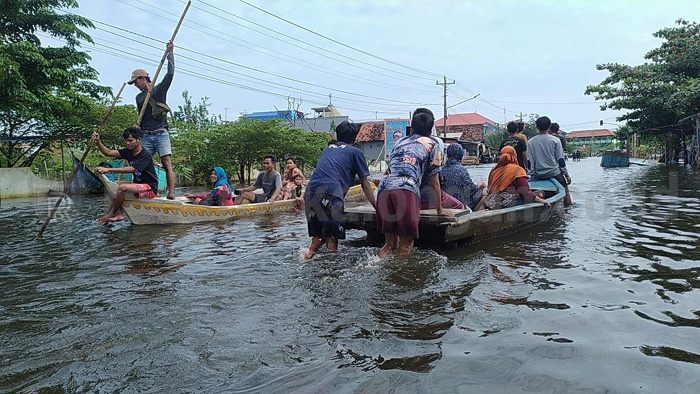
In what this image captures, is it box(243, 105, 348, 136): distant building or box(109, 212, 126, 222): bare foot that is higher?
box(243, 105, 348, 136): distant building

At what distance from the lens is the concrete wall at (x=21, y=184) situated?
16.3m

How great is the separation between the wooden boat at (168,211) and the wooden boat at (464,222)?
3412 mm

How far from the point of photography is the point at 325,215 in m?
4.71

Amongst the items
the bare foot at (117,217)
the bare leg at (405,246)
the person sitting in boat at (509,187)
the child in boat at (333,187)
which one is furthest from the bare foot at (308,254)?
the bare foot at (117,217)

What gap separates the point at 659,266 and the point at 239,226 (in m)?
5.78

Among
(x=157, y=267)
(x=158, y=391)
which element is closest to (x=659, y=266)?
(x=158, y=391)

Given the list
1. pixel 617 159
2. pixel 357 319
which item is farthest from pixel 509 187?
pixel 617 159

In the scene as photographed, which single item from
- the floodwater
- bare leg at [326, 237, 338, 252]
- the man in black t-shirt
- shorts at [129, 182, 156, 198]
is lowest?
the floodwater

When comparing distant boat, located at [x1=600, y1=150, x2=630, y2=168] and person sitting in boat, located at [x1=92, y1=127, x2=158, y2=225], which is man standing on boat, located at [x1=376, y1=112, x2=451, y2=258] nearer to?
person sitting in boat, located at [x1=92, y1=127, x2=158, y2=225]

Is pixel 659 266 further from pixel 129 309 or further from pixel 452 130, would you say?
pixel 452 130

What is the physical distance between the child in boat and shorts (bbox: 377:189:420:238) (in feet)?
0.56

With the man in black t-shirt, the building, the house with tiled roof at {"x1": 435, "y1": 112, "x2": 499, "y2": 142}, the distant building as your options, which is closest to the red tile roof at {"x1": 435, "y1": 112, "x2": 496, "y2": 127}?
the house with tiled roof at {"x1": 435, "y1": 112, "x2": 499, "y2": 142}

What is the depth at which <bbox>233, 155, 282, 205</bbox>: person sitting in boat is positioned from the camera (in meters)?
9.62

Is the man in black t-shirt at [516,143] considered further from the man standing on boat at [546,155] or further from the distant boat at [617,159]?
the distant boat at [617,159]
